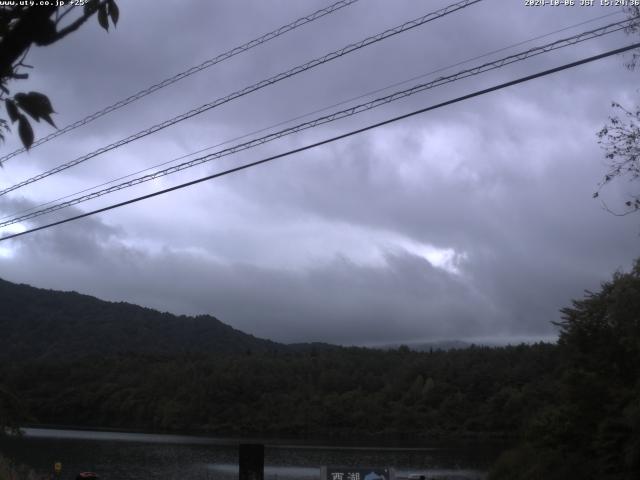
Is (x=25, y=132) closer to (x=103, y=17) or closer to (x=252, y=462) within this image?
(x=103, y=17)

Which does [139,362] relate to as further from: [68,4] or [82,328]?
[68,4]

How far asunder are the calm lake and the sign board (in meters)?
34.1

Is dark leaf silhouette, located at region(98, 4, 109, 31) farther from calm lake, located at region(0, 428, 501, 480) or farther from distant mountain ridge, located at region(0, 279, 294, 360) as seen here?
distant mountain ridge, located at region(0, 279, 294, 360)

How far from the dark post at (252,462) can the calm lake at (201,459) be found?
3490 centimetres

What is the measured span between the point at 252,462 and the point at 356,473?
191 centimetres

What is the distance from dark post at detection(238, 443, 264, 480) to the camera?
13453 mm

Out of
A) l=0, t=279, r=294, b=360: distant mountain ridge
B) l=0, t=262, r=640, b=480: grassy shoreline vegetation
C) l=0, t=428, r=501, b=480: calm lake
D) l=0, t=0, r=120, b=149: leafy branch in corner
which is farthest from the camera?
l=0, t=279, r=294, b=360: distant mountain ridge

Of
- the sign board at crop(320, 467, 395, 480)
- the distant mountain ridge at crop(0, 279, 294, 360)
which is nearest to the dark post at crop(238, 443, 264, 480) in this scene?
the sign board at crop(320, 467, 395, 480)

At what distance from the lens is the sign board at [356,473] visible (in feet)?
44.1

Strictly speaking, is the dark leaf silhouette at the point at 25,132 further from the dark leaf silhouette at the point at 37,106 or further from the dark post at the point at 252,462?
the dark post at the point at 252,462

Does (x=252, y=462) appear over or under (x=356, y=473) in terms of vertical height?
over

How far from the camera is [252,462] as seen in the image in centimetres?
1345

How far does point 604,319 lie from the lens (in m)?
26.3

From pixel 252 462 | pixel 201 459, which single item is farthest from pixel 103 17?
pixel 201 459
